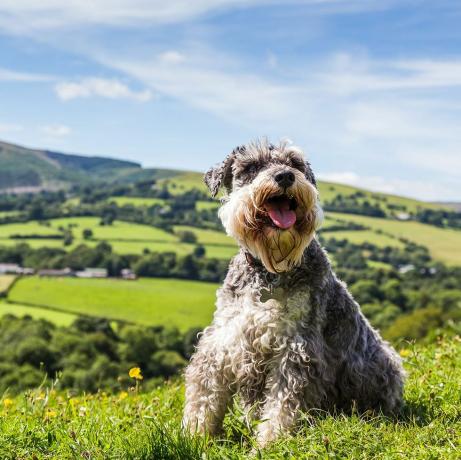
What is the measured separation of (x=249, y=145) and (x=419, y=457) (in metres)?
3.30

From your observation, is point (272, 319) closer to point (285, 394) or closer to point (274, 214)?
point (285, 394)

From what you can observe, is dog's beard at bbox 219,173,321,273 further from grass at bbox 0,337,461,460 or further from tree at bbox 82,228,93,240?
tree at bbox 82,228,93,240

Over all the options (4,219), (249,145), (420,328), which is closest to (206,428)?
(249,145)

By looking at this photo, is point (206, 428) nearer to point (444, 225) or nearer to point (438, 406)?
point (438, 406)

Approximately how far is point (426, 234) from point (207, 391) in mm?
167647

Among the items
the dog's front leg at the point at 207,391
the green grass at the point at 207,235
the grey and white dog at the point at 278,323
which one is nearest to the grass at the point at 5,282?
the green grass at the point at 207,235

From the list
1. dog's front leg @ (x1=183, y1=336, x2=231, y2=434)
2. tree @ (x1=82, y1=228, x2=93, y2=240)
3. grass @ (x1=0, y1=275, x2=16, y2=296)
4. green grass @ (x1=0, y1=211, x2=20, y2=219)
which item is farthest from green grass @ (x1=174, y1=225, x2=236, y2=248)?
dog's front leg @ (x1=183, y1=336, x2=231, y2=434)

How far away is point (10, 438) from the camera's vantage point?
554 cm

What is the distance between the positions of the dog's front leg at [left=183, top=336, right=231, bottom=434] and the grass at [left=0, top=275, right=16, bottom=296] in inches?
3814

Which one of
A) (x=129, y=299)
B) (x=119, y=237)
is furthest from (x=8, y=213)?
(x=129, y=299)

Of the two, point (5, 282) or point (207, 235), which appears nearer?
point (5, 282)

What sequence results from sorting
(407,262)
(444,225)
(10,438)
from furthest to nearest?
(444,225) → (407,262) → (10,438)

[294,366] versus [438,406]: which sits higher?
[294,366]

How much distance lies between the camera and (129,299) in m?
98.1
